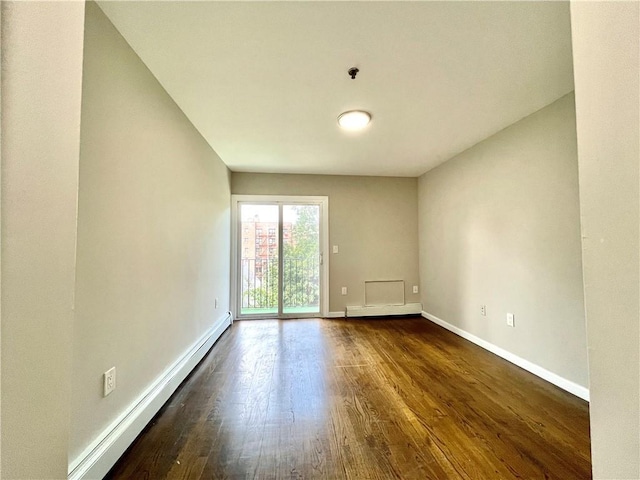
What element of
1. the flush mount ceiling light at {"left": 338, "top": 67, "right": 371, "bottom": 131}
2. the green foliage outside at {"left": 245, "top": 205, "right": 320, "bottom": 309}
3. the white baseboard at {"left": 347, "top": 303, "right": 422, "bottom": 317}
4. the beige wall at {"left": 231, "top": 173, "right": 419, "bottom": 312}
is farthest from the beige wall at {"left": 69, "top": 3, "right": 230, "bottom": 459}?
the white baseboard at {"left": 347, "top": 303, "right": 422, "bottom": 317}

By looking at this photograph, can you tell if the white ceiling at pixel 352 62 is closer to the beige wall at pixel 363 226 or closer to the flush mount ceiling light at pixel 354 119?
the flush mount ceiling light at pixel 354 119

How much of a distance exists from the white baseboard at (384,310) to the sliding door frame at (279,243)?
0.44 meters

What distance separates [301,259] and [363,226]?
3.66ft

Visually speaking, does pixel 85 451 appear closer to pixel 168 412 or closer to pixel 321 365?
pixel 168 412

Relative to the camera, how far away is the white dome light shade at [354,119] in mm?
2166

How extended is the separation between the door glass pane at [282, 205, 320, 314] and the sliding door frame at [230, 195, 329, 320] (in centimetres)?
5

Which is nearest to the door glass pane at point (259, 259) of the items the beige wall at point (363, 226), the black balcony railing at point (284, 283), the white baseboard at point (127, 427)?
the black balcony railing at point (284, 283)

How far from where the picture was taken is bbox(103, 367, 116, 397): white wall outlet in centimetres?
129

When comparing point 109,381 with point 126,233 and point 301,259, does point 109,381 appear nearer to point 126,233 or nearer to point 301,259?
point 126,233

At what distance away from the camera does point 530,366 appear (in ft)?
7.47

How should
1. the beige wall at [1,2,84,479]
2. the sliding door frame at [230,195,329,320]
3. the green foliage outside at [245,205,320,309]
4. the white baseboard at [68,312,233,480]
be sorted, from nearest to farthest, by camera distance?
the beige wall at [1,2,84,479], the white baseboard at [68,312,233,480], the sliding door frame at [230,195,329,320], the green foliage outside at [245,205,320,309]

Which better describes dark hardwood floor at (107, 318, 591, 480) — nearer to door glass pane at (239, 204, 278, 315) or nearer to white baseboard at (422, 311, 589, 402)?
white baseboard at (422, 311, 589, 402)

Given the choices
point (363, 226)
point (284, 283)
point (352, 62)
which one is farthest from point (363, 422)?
point (363, 226)

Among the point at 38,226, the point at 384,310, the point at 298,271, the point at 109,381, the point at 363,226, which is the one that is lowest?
the point at 384,310
